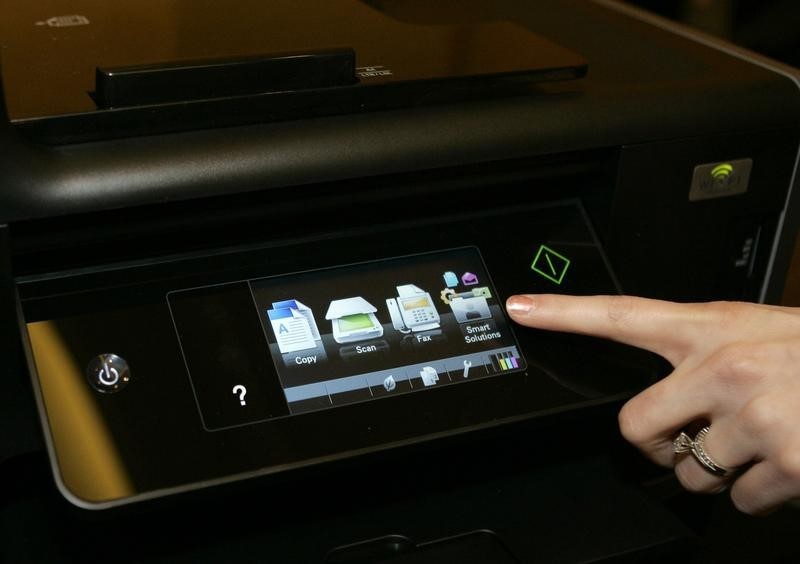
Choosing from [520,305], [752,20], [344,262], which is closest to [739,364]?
[520,305]

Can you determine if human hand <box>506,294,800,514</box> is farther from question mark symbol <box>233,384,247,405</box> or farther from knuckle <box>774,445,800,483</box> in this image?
question mark symbol <box>233,384,247,405</box>

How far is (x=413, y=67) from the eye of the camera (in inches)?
22.0

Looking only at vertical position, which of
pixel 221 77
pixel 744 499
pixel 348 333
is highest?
pixel 221 77

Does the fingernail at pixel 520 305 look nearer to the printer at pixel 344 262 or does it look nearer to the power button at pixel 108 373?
the printer at pixel 344 262

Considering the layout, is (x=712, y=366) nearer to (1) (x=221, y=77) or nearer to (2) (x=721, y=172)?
(2) (x=721, y=172)

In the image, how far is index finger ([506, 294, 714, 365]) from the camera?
1.81ft

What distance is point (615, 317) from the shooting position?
1.81ft

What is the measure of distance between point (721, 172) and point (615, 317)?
141 mm

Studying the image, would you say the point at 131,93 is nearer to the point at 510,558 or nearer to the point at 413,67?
the point at 413,67

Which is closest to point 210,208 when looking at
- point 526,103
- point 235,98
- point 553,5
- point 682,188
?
point 235,98

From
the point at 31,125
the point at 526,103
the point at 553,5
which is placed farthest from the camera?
the point at 553,5

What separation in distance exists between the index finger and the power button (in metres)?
0.22

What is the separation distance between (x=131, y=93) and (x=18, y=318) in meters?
0.13

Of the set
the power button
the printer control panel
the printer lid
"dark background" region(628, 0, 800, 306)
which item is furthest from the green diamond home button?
"dark background" region(628, 0, 800, 306)
